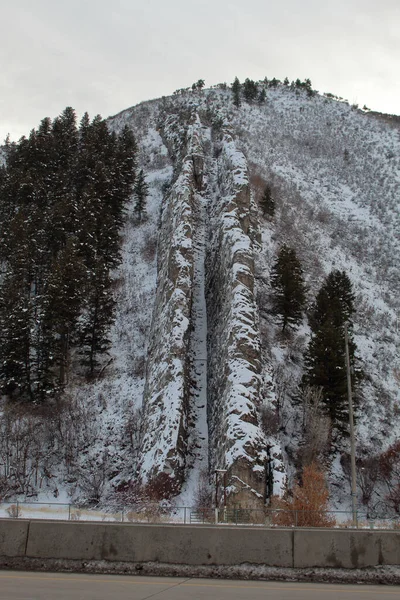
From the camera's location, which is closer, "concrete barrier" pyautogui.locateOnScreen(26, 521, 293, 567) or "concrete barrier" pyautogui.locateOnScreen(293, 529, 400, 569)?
"concrete barrier" pyautogui.locateOnScreen(293, 529, 400, 569)

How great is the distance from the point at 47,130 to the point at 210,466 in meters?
60.0

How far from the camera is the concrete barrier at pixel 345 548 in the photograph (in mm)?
11906

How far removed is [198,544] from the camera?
12.1 metres

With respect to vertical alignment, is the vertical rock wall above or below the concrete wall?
above

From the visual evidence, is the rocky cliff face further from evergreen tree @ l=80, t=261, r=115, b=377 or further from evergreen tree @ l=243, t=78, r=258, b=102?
evergreen tree @ l=243, t=78, r=258, b=102

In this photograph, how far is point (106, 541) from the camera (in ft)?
40.4

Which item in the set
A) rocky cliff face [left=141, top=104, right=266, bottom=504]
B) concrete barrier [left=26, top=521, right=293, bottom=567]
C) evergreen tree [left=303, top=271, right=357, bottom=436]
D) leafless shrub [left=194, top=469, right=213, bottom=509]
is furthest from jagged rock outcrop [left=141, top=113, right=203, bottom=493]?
concrete barrier [left=26, top=521, right=293, bottom=567]

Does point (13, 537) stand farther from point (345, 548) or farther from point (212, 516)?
point (212, 516)

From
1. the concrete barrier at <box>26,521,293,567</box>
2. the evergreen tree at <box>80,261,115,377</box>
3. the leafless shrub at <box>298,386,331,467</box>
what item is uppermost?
the evergreen tree at <box>80,261,115,377</box>

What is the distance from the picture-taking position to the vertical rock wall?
1251 inches

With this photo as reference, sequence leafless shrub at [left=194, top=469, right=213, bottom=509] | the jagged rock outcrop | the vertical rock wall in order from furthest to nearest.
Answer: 1. the jagged rock outcrop
2. leafless shrub at [left=194, top=469, right=213, bottom=509]
3. the vertical rock wall

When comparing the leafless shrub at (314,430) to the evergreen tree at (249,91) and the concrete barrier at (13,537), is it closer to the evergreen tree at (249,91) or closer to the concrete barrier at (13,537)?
the concrete barrier at (13,537)

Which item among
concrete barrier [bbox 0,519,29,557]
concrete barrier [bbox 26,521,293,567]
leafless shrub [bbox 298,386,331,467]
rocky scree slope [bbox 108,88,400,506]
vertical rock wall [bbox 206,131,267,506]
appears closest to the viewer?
concrete barrier [bbox 26,521,293,567]

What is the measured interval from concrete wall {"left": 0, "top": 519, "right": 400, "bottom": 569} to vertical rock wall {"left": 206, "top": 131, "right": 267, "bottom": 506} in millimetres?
19285
